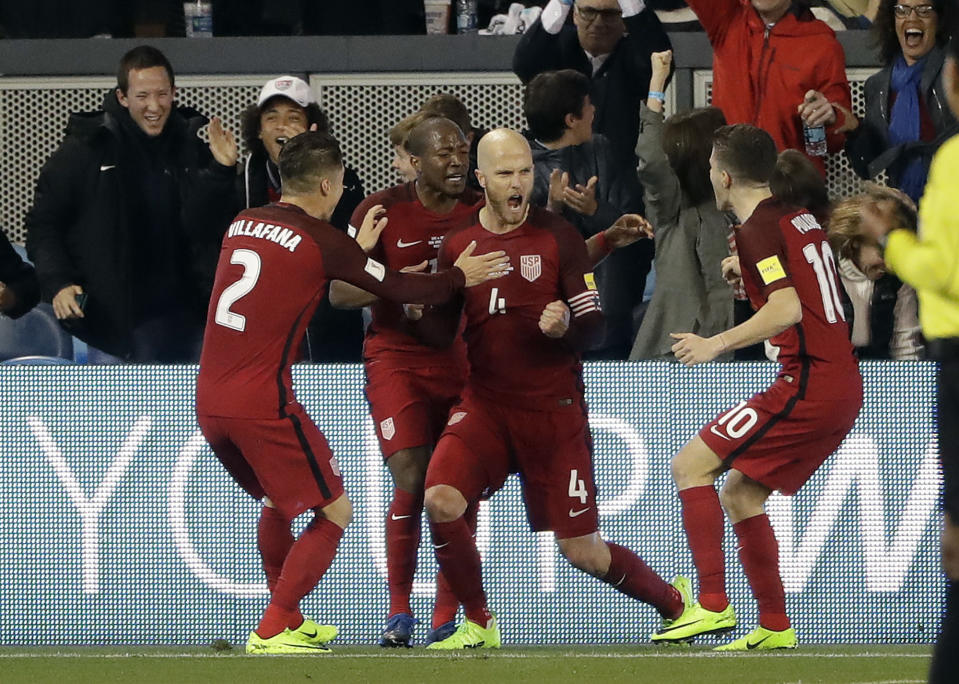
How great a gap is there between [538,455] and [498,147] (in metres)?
1.26

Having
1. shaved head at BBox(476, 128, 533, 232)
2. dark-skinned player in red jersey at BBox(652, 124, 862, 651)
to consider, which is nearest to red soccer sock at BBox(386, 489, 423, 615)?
dark-skinned player in red jersey at BBox(652, 124, 862, 651)

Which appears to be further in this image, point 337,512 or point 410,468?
point 410,468

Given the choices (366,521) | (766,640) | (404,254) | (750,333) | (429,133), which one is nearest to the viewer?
(750,333)

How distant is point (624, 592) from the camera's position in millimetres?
7461

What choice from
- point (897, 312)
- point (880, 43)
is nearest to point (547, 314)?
point (897, 312)

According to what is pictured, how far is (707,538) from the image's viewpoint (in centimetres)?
728

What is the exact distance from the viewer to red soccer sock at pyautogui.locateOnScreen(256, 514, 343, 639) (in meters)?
7.04

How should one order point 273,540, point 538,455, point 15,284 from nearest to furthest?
point 538,455 → point 273,540 → point 15,284

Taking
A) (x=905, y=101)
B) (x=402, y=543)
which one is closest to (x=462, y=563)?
(x=402, y=543)

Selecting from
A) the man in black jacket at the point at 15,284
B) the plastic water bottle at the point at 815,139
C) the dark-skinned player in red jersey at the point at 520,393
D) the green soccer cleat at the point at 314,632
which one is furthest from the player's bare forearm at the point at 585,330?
the man in black jacket at the point at 15,284

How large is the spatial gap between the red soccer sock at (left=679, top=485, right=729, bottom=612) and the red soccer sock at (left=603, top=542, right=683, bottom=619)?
210mm

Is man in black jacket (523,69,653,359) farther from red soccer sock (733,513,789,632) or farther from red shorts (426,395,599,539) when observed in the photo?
red soccer sock (733,513,789,632)

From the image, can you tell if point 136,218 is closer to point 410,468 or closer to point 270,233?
point 270,233

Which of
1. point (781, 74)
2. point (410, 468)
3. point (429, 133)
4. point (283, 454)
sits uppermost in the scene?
point (781, 74)
